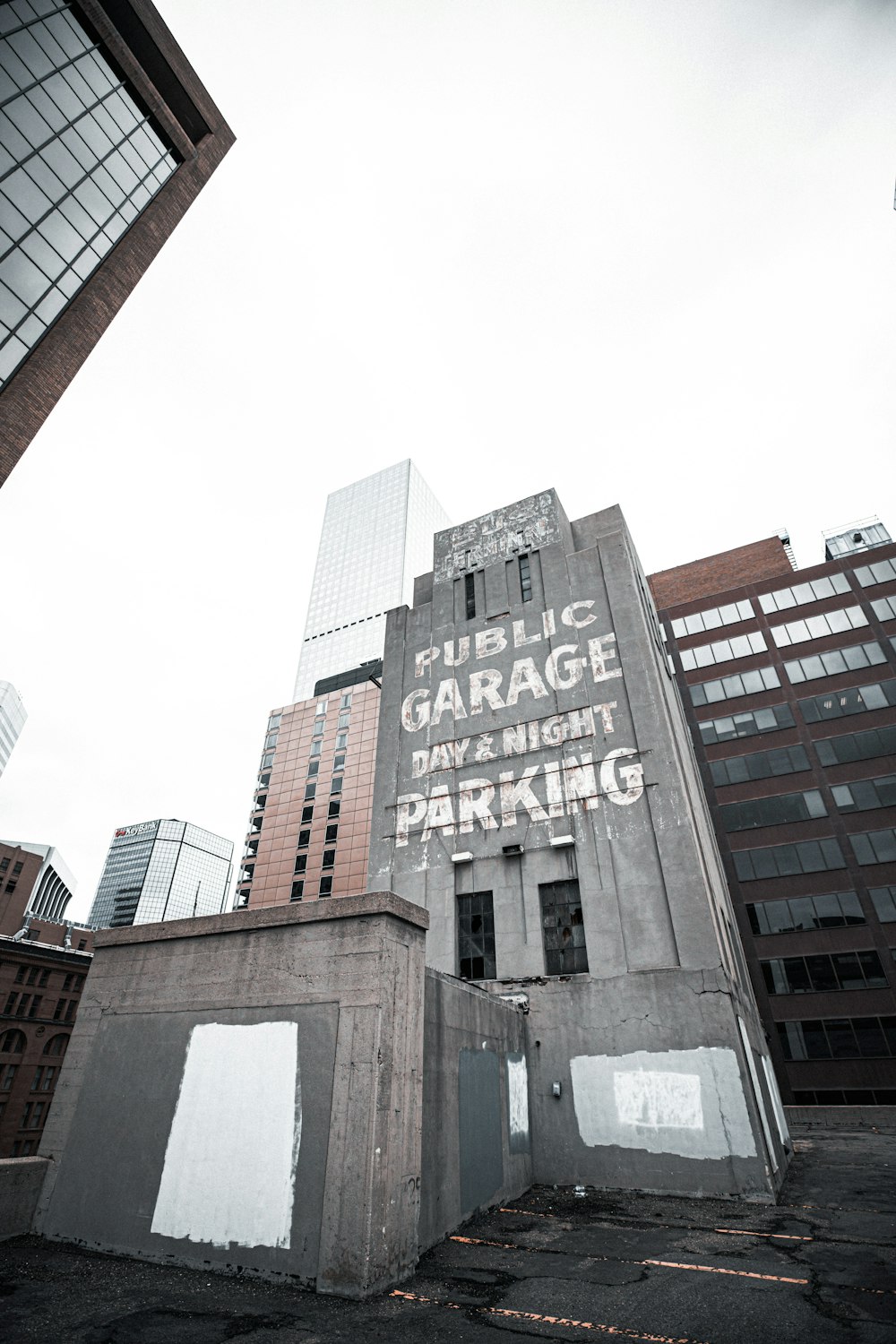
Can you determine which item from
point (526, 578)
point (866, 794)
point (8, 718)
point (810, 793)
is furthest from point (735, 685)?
point (8, 718)

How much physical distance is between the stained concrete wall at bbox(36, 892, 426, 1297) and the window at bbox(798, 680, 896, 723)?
4705 cm

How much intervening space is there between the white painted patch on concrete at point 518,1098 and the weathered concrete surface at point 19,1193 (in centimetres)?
1018

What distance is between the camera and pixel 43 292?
23547 millimetres

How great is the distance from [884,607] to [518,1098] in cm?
4941

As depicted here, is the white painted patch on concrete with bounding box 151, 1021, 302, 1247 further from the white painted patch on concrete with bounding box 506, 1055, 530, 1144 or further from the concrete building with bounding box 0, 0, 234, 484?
the concrete building with bounding box 0, 0, 234, 484

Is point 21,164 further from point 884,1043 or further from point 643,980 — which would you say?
point 884,1043

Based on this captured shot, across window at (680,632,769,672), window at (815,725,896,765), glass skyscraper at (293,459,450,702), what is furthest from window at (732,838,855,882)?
glass skyscraper at (293,459,450,702)

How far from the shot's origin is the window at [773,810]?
4488 cm

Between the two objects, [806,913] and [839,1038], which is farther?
[806,913]

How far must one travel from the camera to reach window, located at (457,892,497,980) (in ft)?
70.3

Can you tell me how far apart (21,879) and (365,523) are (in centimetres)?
12952

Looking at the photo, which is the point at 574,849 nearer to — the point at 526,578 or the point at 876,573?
the point at 526,578

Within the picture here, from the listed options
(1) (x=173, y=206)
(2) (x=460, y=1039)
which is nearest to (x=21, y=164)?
(1) (x=173, y=206)

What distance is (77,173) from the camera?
25.2 meters
